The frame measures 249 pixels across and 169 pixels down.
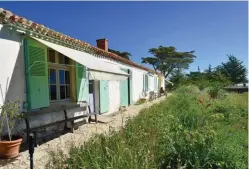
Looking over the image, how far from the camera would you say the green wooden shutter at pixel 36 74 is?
25.0 feet

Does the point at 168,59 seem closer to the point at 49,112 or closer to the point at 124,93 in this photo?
the point at 124,93

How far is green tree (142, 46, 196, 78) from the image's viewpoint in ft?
186

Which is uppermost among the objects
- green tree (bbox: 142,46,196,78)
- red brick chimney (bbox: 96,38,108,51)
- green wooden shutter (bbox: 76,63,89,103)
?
green tree (bbox: 142,46,196,78)

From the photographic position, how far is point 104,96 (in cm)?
1463

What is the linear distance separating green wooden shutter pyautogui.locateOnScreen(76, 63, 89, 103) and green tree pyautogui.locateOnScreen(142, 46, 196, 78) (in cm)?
4714

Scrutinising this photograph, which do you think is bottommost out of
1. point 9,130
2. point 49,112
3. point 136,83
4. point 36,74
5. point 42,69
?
point 9,130

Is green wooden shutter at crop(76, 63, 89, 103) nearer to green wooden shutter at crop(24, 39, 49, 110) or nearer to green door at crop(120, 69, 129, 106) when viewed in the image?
green wooden shutter at crop(24, 39, 49, 110)

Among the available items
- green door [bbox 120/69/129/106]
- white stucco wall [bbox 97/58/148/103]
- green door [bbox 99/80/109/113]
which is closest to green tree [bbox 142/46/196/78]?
white stucco wall [bbox 97/58/148/103]

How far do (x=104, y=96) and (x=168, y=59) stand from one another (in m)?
44.7

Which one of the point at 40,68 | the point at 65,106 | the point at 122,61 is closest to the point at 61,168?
the point at 40,68

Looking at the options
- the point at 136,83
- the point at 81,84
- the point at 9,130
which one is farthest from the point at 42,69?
the point at 136,83

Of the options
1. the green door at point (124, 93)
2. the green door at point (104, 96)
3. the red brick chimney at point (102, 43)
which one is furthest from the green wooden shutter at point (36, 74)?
the red brick chimney at point (102, 43)

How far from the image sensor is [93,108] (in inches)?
535

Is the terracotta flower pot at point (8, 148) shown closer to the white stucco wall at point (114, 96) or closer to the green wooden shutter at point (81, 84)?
the green wooden shutter at point (81, 84)
